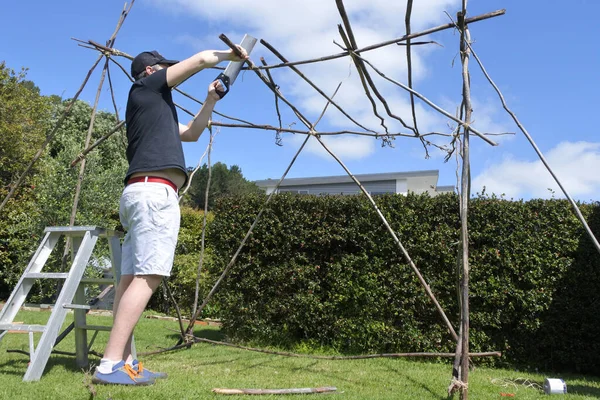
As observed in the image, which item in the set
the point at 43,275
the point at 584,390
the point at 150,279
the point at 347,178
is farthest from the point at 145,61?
the point at 347,178

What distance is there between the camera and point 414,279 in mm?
5273

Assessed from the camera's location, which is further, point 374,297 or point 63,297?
point 374,297

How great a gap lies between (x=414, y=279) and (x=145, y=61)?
3.56m

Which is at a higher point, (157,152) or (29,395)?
(157,152)

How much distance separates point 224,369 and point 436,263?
2690 millimetres

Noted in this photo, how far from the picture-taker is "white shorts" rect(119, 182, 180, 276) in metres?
2.52

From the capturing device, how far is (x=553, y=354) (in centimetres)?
512

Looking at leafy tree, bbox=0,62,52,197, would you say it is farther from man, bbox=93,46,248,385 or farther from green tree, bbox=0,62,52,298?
man, bbox=93,46,248,385

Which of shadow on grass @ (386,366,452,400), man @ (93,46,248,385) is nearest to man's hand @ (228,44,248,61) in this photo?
man @ (93,46,248,385)

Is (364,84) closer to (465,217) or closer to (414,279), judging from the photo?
(465,217)

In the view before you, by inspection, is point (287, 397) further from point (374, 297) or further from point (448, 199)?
point (448, 199)

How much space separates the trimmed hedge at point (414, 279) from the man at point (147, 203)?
293 centimetres

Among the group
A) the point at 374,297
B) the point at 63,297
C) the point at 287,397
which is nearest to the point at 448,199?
the point at 374,297

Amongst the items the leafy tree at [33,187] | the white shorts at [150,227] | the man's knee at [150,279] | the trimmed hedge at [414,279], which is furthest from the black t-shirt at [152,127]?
the leafy tree at [33,187]
